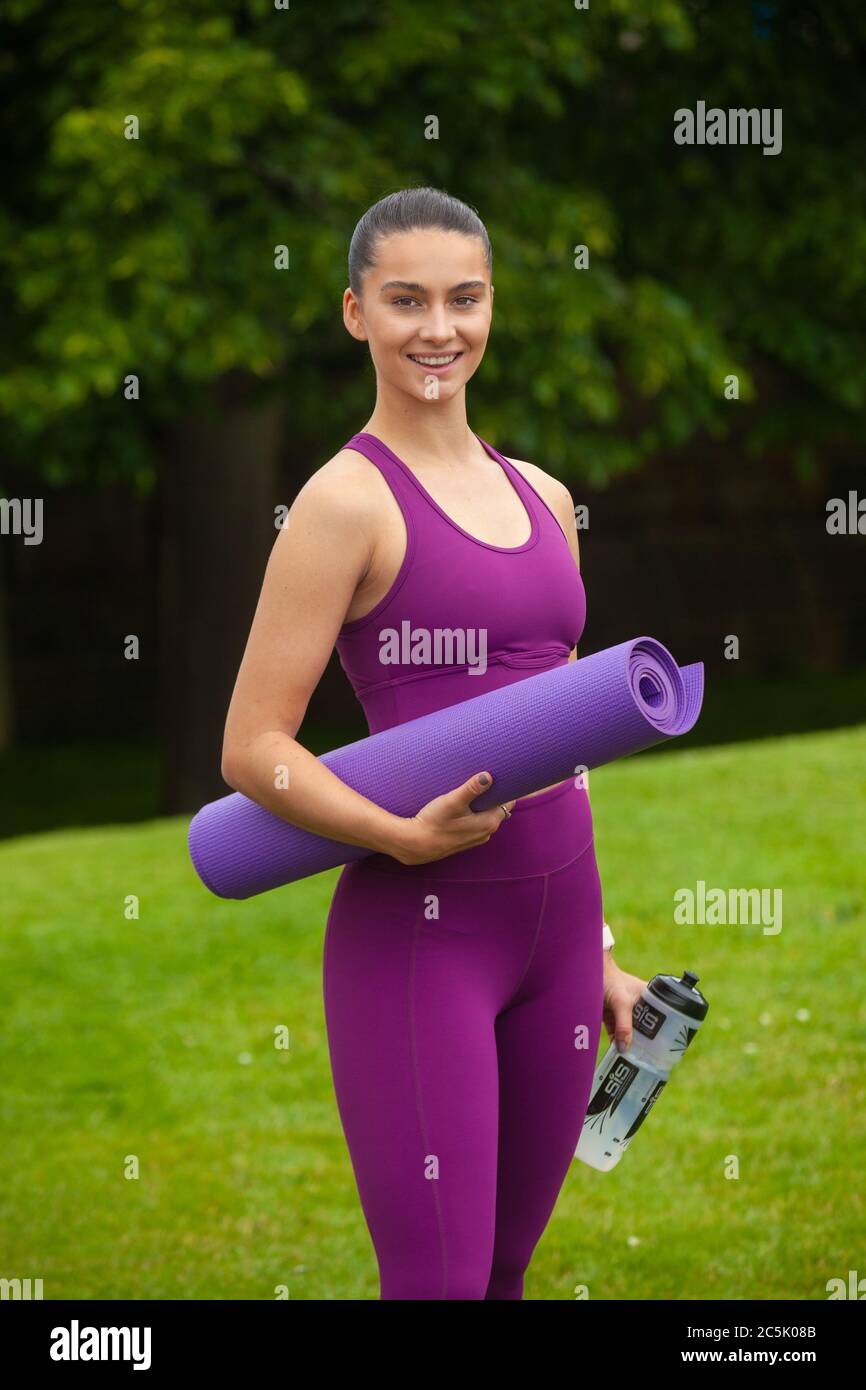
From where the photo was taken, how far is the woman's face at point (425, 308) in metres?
2.95

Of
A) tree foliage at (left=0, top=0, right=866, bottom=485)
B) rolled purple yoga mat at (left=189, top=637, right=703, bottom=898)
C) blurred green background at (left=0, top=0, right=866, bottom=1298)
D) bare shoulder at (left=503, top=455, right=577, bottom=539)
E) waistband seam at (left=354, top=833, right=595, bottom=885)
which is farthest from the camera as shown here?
tree foliage at (left=0, top=0, right=866, bottom=485)

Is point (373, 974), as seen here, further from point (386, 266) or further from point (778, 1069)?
point (778, 1069)

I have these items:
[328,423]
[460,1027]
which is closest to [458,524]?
[460,1027]

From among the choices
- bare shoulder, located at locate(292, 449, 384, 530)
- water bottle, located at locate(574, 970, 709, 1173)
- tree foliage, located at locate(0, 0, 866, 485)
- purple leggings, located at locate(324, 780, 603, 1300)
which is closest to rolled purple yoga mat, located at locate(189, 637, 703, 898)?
purple leggings, located at locate(324, 780, 603, 1300)

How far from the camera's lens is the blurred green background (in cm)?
607

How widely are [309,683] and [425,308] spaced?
2.03ft

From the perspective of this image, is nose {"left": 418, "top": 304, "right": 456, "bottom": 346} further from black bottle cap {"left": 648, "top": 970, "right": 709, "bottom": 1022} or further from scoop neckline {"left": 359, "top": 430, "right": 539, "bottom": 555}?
black bottle cap {"left": 648, "top": 970, "right": 709, "bottom": 1022}

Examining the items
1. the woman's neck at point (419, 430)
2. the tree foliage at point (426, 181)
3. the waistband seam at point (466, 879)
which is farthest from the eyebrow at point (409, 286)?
the tree foliage at point (426, 181)

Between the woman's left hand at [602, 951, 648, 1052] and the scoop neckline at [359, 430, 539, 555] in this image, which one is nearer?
the scoop neckline at [359, 430, 539, 555]

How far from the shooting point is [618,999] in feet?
11.2

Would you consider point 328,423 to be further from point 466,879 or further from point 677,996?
point 466,879

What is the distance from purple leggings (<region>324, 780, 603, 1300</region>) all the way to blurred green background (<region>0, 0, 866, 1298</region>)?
7.73 feet

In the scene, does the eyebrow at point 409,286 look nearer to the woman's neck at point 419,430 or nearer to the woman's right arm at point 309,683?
the woman's neck at point 419,430
